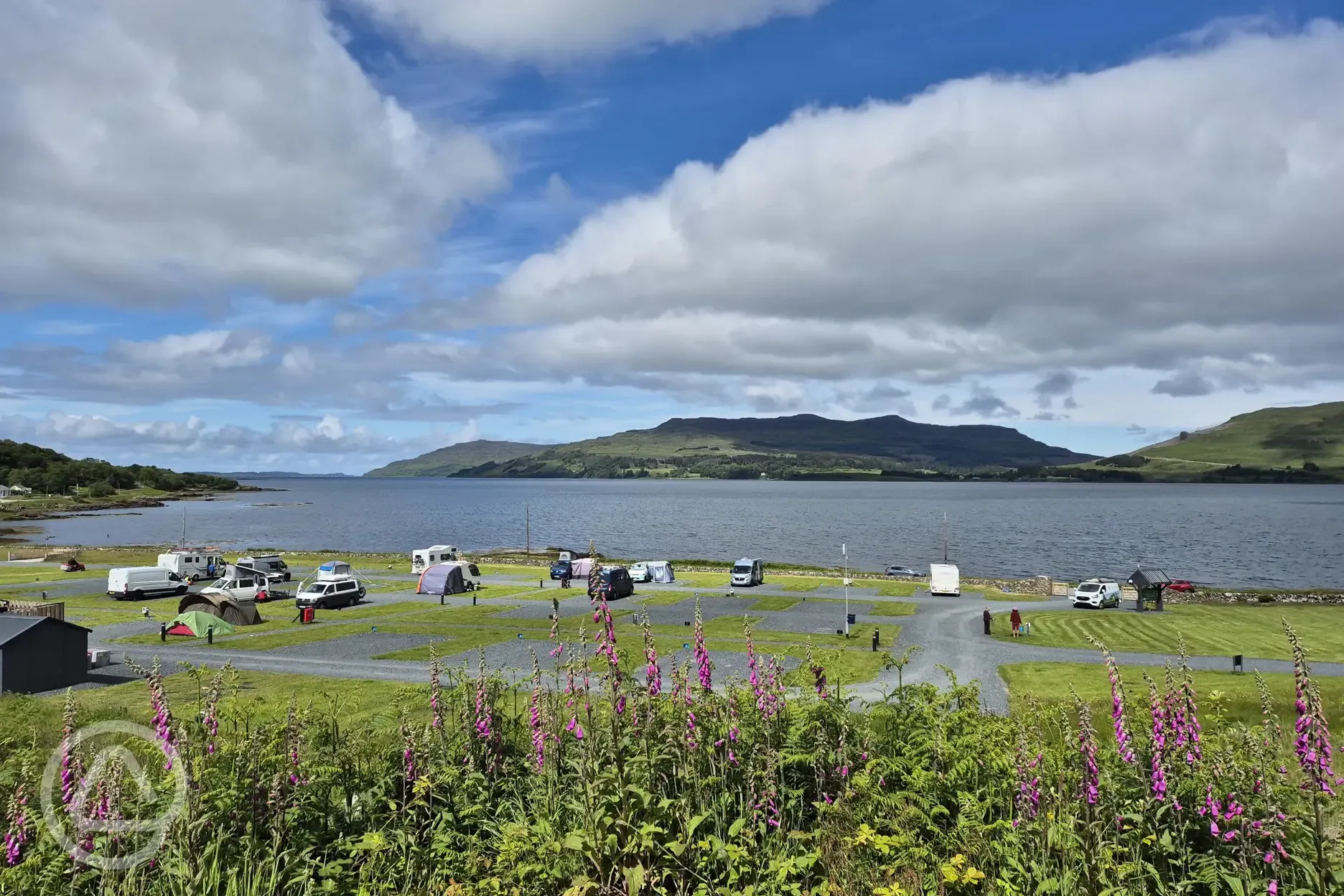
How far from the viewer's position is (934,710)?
9883 millimetres

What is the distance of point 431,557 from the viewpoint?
7331 cm

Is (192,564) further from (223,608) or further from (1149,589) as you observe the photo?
(1149,589)

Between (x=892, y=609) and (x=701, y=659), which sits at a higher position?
(x=701, y=659)

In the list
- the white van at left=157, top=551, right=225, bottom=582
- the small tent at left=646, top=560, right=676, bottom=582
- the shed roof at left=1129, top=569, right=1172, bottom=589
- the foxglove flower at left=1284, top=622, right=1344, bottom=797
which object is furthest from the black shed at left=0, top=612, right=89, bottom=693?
the shed roof at left=1129, top=569, right=1172, bottom=589

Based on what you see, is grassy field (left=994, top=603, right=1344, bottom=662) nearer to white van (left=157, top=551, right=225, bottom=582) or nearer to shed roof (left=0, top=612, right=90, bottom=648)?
shed roof (left=0, top=612, right=90, bottom=648)

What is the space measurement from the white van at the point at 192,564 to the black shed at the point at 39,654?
36.1 m

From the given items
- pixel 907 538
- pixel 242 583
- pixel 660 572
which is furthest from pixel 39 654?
pixel 907 538

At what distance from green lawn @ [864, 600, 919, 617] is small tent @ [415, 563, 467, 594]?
101 ft

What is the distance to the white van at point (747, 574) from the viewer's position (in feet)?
216

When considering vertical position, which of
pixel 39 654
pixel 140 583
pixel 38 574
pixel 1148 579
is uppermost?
pixel 39 654

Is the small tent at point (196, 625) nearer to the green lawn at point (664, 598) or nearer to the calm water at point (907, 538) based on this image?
the green lawn at point (664, 598)

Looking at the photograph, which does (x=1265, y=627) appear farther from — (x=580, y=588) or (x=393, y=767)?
(x=393, y=767)

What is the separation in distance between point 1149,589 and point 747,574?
29.8 meters

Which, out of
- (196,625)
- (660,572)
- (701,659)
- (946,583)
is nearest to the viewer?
(701,659)
